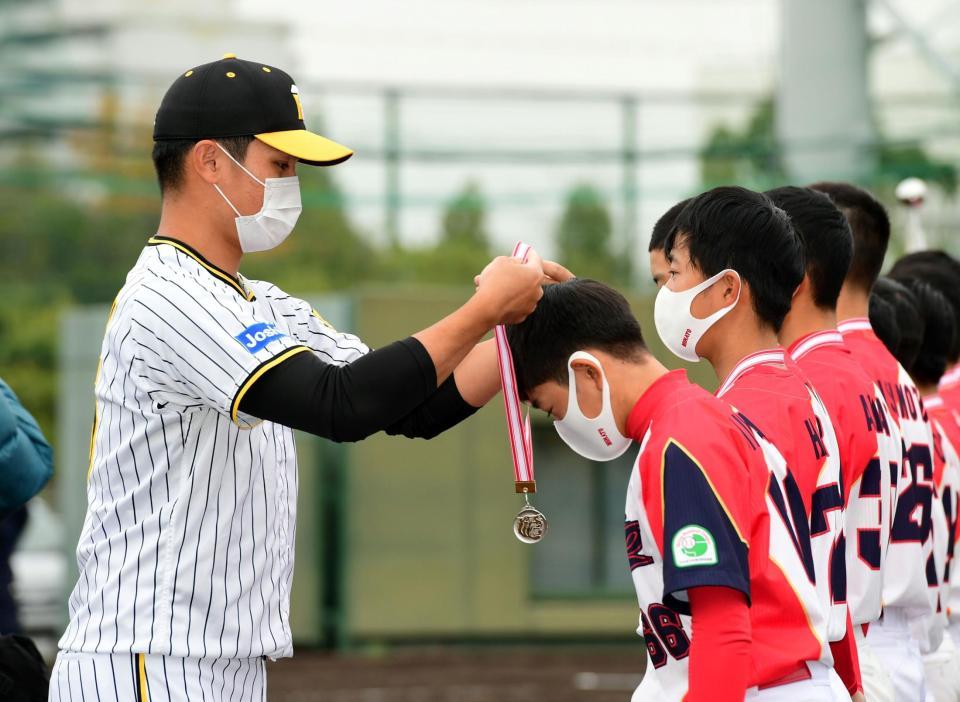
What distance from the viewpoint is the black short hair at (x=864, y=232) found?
482 centimetres

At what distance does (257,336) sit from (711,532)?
1.10 metres

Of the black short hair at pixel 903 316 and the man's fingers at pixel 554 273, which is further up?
the man's fingers at pixel 554 273

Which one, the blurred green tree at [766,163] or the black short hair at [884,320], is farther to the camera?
the blurred green tree at [766,163]

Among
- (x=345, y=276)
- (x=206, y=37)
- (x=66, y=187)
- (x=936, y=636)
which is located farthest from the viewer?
(x=206, y=37)

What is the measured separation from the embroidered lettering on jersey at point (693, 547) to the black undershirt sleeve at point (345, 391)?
659 millimetres

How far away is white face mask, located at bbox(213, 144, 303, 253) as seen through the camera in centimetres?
375

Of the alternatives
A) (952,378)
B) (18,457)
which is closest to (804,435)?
(18,457)

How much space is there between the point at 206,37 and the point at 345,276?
599 cm

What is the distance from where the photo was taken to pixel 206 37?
26.8m

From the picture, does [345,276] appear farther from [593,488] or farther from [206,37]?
[593,488]

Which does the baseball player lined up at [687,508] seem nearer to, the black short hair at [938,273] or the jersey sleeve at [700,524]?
the jersey sleeve at [700,524]

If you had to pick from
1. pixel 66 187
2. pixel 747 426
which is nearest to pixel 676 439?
pixel 747 426

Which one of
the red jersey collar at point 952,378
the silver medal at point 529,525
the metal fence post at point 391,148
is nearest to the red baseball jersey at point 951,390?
the red jersey collar at point 952,378

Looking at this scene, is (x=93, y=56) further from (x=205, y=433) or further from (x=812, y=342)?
(x=205, y=433)
